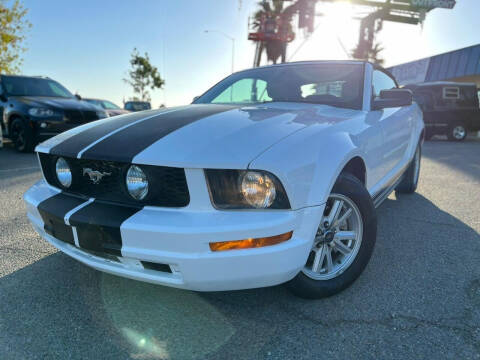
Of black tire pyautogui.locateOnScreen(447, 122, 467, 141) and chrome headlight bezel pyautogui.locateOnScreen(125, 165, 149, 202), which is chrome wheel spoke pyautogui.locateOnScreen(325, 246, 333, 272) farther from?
black tire pyautogui.locateOnScreen(447, 122, 467, 141)

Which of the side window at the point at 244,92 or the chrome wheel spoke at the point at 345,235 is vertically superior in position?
the side window at the point at 244,92

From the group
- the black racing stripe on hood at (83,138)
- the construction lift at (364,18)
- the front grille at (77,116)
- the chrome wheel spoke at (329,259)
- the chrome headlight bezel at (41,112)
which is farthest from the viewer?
the construction lift at (364,18)

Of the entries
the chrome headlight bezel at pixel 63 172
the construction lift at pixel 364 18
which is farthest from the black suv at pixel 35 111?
the construction lift at pixel 364 18

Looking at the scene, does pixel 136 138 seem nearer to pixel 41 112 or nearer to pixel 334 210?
pixel 334 210

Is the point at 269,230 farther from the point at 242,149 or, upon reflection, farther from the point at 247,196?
the point at 242,149

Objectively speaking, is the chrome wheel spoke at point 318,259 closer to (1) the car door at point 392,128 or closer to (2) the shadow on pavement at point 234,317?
(2) the shadow on pavement at point 234,317

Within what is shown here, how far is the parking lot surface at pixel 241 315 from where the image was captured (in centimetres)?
147

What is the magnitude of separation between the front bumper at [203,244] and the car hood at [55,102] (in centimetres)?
600

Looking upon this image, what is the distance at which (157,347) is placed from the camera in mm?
1478

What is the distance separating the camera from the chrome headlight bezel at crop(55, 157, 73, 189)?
179 centimetres

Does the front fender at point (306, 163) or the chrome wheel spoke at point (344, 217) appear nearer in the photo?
the front fender at point (306, 163)

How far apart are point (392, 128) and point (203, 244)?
211 centimetres

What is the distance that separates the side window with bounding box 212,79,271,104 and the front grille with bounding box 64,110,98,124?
471 centimetres

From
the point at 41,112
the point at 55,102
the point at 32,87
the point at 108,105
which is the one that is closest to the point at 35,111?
the point at 41,112
